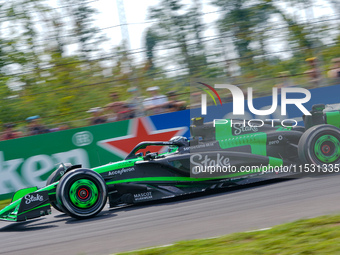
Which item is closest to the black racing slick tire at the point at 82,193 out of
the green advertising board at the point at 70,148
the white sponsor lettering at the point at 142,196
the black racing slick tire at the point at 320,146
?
the white sponsor lettering at the point at 142,196

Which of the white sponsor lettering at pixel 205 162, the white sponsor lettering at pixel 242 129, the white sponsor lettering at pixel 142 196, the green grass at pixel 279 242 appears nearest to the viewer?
the green grass at pixel 279 242

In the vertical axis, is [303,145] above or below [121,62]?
below

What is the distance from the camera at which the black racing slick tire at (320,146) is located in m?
7.07

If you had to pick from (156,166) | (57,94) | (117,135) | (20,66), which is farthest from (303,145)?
(20,66)

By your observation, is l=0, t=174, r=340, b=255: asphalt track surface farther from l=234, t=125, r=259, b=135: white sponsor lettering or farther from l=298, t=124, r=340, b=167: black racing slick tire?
l=234, t=125, r=259, b=135: white sponsor lettering

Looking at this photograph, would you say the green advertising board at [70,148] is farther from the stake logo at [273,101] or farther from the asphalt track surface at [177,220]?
the asphalt track surface at [177,220]

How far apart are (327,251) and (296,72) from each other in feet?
27.4

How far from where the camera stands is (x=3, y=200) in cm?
977

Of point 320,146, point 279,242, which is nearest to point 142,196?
point 320,146

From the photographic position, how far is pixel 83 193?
250 inches

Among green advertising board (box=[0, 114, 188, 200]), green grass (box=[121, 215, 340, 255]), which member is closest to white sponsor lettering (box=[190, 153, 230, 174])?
green grass (box=[121, 215, 340, 255])

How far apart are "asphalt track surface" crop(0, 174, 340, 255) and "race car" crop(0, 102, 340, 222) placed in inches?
8.1

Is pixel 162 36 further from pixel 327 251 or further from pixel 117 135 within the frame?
pixel 327 251

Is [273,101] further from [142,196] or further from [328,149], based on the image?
[142,196]
